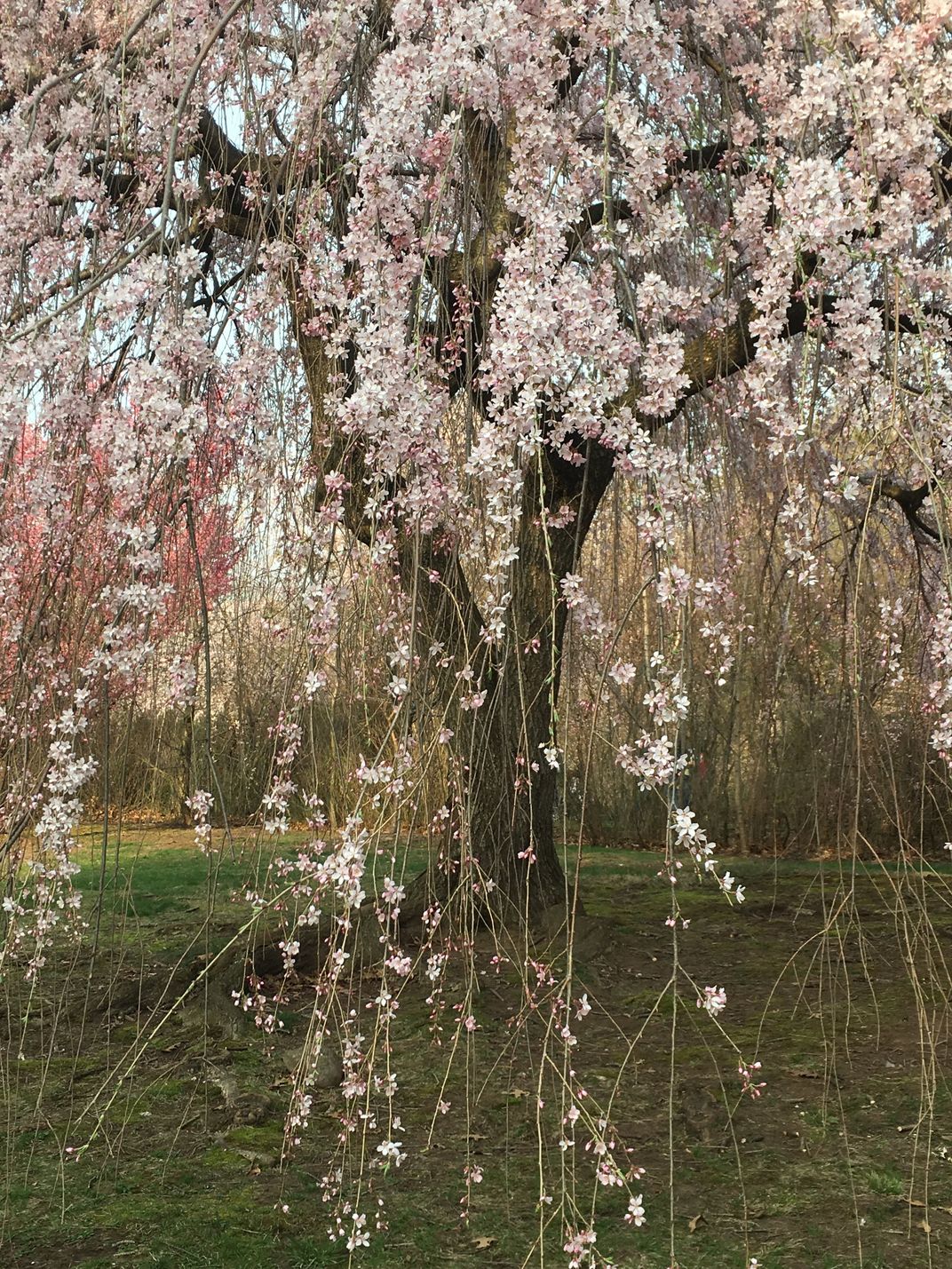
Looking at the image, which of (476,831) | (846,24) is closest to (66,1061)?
(476,831)

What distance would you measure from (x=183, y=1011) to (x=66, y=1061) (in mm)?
456

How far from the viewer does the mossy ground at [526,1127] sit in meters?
2.43

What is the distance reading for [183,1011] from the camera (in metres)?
3.98

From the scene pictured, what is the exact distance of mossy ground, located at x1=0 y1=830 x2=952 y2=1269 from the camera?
2.43 metres

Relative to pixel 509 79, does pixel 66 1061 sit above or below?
below

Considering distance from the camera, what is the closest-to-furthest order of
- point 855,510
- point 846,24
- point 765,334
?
point 846,24 → point 765,334 → point 855,510

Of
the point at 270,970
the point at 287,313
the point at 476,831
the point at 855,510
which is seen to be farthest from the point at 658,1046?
the point at 855,510

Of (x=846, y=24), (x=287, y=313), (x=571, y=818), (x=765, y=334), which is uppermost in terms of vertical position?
(x=846, y=24)

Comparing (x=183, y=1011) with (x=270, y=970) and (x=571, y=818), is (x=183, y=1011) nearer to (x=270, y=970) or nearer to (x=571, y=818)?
(x=270, y=970)

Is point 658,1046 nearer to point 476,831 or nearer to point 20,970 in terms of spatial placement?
point 476,831

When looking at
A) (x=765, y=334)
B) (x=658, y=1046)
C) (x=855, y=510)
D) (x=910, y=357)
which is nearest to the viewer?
(x=765, y=334)

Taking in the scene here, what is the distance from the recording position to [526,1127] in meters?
3.04

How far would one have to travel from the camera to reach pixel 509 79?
2129mm

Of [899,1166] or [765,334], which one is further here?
[899,1166]
